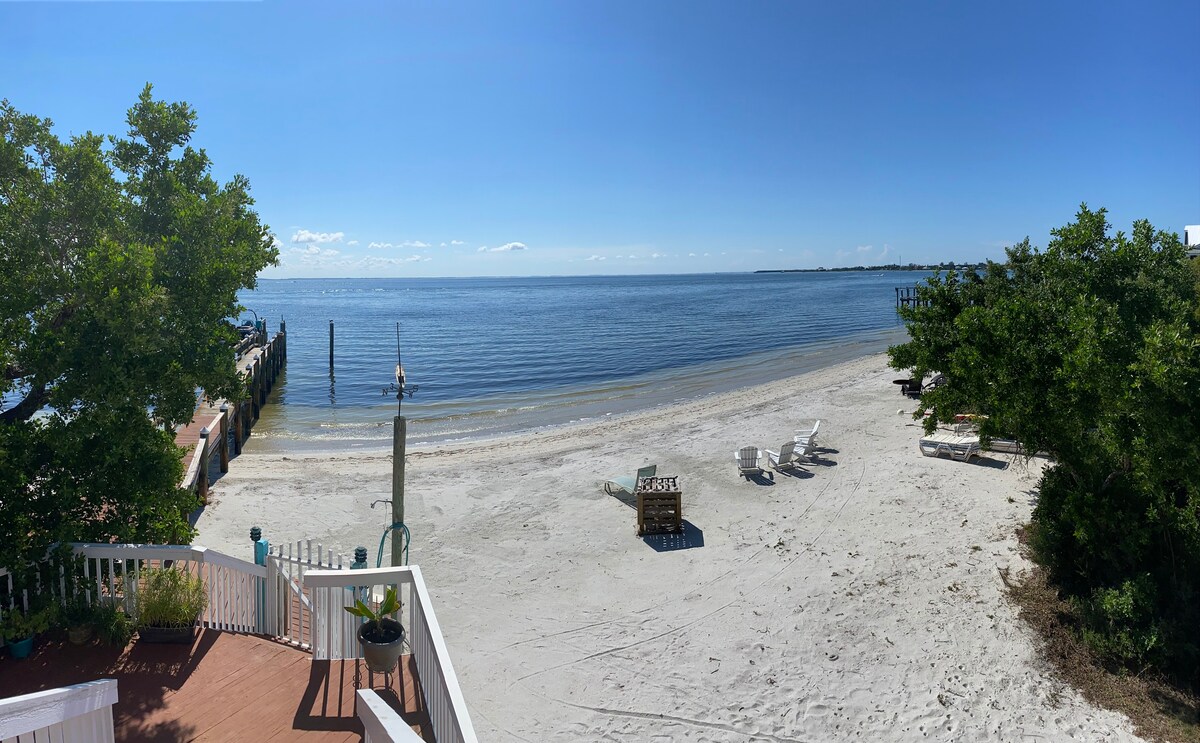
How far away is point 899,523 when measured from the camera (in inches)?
513

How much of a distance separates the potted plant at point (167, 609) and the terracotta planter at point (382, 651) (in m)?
1.90

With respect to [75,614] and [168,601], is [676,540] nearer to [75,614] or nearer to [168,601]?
[168,601]

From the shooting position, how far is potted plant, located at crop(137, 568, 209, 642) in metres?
6.66

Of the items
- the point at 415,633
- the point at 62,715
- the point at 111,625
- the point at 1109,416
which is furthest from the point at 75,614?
the point at 1109,416

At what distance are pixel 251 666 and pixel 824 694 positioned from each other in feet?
21.0

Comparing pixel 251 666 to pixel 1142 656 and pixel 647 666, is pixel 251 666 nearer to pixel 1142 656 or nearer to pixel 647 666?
pixel 647 666

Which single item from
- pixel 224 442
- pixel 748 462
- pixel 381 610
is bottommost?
pixel 224 442

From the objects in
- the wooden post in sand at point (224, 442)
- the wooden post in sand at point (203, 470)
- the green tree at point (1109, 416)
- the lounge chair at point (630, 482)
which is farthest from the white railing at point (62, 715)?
the wooden post in sand at point (224, 442)

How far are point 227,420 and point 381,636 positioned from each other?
1575 cm

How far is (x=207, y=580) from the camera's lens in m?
7.01

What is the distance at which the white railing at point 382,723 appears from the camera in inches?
136

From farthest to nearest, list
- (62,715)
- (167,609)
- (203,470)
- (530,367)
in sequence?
(530,367)
(203,470)
(167,609)
(62,715)

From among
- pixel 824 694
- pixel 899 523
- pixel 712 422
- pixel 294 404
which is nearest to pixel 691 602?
pixel 824 694

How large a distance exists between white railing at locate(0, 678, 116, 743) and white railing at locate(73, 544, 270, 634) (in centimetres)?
292
